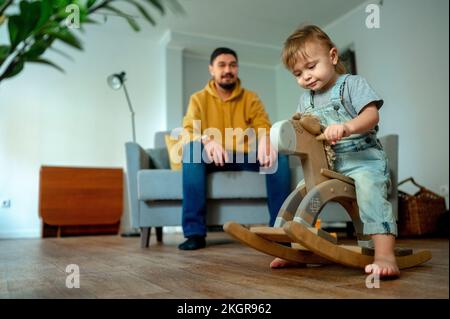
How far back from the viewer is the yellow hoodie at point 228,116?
1544mm

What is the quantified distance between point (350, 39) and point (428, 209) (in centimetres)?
118

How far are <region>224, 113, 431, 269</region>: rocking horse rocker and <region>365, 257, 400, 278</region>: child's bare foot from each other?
0.05 meters

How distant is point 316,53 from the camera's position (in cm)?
86

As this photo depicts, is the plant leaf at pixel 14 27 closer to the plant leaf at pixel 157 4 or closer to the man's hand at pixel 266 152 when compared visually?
the plant leaf at pixel 157 4

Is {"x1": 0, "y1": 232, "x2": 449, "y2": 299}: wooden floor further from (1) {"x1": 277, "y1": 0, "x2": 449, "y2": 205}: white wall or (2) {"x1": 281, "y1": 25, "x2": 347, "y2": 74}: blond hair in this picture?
(1) {"x1": 277, "y1": 0, "x2": 449, "y2": 205}: white wall

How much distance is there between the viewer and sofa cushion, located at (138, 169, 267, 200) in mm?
1596

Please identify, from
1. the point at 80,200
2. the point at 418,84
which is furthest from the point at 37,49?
the point at 80,200

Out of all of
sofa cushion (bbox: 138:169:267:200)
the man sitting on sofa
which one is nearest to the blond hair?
the man sitting on sofa

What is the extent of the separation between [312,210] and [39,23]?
26.4 inches

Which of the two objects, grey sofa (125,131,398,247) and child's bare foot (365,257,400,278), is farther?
grey sofa (125,131,398,247)

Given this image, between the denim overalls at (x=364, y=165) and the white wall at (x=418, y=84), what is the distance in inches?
55.8

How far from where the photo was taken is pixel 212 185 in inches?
62.7

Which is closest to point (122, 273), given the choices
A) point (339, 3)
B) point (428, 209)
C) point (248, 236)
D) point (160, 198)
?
point (248, 236)

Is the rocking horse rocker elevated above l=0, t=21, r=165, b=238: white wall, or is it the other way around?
l=0, t=21, r=165, b=238: white wall
